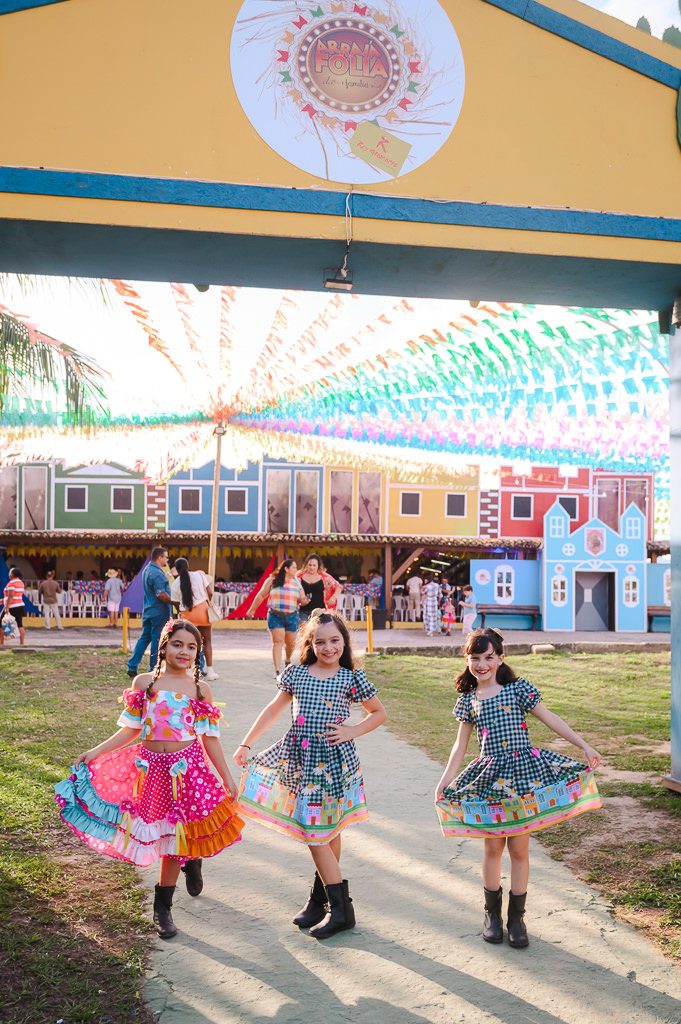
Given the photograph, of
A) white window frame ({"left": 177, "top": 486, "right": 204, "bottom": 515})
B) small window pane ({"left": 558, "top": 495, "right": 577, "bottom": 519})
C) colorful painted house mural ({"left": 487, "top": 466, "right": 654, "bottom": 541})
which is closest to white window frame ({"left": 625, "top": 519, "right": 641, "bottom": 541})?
colorful painted house mural ({"left": 487, "top": 466, "right": 654, "bottom": 541})

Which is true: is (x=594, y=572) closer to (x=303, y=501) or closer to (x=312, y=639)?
(x=303, y=501)

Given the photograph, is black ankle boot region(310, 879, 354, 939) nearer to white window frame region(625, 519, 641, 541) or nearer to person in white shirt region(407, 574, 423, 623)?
white window frame region(625, 519, 641, 541)

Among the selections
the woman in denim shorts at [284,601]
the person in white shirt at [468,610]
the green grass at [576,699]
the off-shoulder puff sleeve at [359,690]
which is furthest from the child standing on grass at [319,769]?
the person in white shirt at [468,610]

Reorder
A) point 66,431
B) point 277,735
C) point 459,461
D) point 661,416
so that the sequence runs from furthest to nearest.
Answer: point 459,461
point 66,431
point 661,416
point 277,735

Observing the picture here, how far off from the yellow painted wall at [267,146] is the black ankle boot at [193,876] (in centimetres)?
318

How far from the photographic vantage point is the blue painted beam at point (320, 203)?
A: 4320mm

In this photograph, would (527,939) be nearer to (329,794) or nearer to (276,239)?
(329,794)

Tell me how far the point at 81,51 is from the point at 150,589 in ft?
18.3

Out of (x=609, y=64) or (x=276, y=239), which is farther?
(x=609, y=64)

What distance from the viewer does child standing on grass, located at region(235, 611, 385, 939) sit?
3.33m

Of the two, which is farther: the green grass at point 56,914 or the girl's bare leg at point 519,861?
the girl's bare leg at point 519,861

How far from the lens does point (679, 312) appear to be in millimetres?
5379

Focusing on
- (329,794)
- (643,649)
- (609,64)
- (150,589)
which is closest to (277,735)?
(150,589)

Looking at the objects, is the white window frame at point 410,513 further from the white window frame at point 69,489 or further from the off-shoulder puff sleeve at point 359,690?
the off-shoulder puff sleeve at point 359,690
